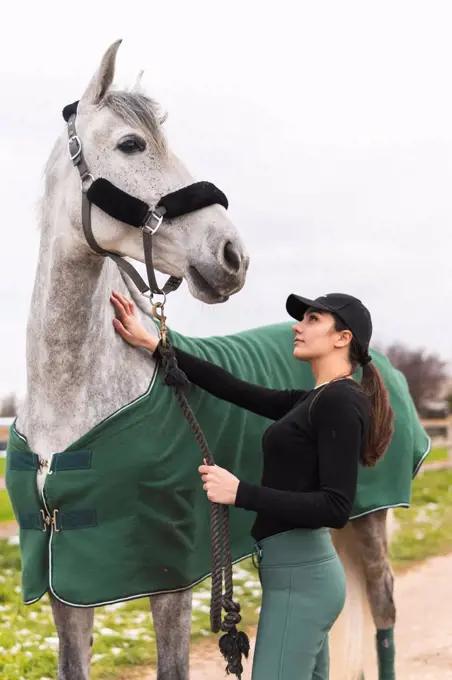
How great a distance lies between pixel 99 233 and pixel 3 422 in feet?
16.7

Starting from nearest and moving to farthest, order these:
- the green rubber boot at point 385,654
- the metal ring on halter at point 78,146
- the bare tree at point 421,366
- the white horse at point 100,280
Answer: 1. the white horse at point 100,280
2. the metal ring on halter at point 78,146
3. the green rubber boot at point 385,654
4. the bare tree at point 421,366

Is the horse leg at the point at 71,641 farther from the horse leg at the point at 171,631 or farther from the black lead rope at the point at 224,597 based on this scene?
the black lead rope at the point at 224,597

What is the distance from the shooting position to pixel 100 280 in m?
2.71

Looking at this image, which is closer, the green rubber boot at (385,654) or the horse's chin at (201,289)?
the horse's chin at (201,289)

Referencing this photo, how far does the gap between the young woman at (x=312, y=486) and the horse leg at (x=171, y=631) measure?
0.57m

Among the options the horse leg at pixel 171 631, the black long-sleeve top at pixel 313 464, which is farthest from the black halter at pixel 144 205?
the horse leg at pixel 171 631

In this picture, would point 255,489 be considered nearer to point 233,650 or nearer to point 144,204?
point 233,650

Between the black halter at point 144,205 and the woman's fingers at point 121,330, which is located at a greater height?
the black halter at point 144,205

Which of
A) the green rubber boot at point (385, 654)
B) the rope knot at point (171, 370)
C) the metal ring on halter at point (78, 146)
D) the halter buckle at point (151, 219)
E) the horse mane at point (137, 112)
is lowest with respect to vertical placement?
the green rubber boot at point (385, 654)

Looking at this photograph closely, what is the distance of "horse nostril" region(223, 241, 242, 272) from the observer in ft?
7.96

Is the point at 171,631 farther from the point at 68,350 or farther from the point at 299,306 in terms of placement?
the point at 299,306

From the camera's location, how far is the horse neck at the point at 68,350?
2645 millimetres

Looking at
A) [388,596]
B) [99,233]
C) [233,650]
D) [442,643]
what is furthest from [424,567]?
[99,233]

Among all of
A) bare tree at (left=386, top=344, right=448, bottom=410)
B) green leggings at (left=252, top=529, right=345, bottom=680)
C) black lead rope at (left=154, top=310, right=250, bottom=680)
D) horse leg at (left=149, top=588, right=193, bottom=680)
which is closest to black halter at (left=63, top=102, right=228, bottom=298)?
black lead rope at (left=154, top=310, right=250, bottom=680)
